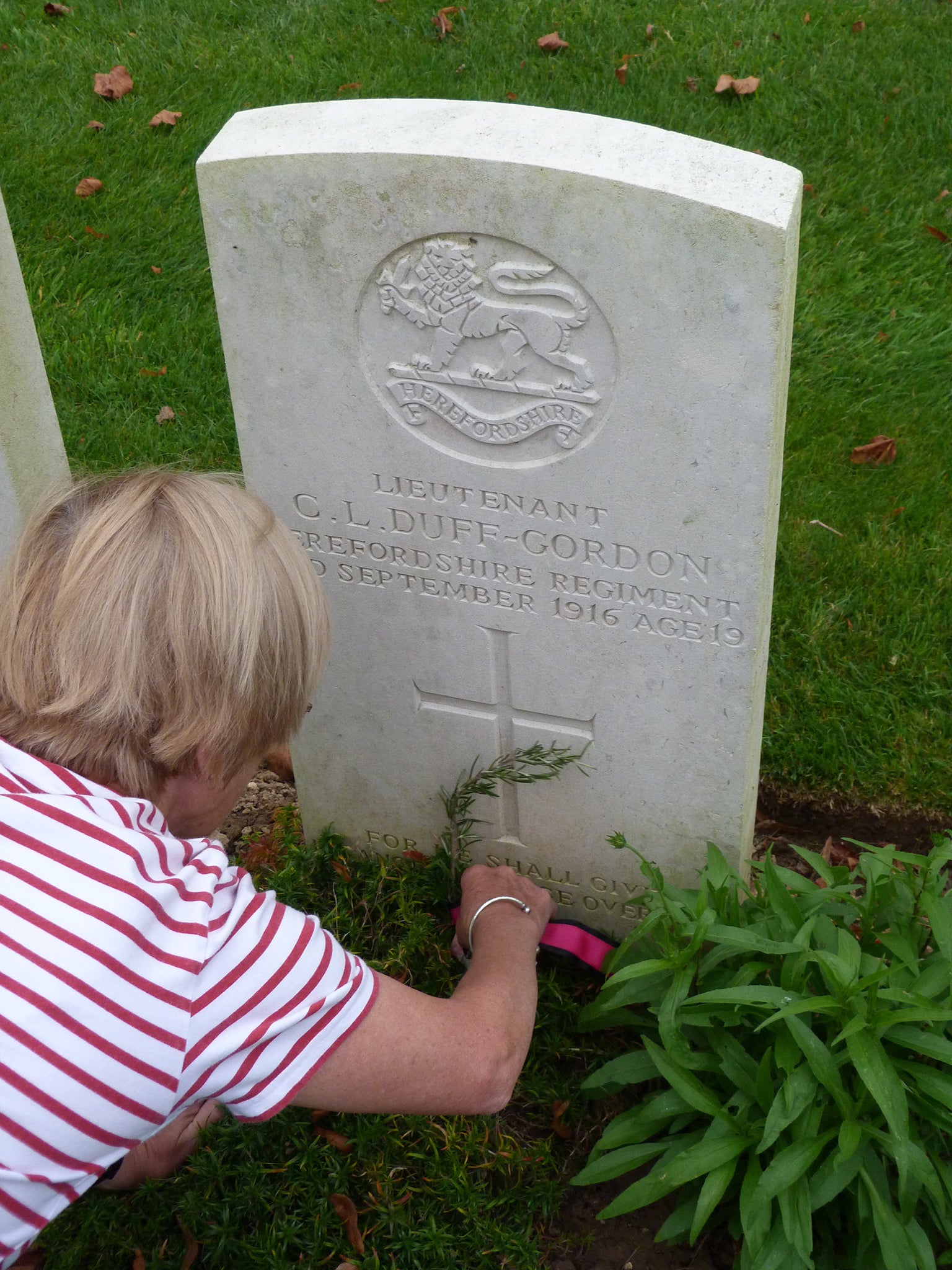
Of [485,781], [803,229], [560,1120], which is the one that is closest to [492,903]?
[485,781]

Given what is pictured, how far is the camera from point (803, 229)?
4.60 metres

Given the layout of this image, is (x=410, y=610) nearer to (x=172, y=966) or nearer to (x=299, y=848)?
(x=299, y=848)

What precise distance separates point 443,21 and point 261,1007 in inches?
199

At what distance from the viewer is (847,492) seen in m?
3.84

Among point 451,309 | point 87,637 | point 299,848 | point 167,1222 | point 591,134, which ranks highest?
point 591,134

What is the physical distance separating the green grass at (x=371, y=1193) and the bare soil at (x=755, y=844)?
7cm

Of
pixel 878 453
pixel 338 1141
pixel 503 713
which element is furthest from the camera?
pixel 878 453

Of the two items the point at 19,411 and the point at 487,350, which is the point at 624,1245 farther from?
the point at 19,411

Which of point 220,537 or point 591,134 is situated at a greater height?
point 591,134

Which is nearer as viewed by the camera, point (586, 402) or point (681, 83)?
point (586, 402)

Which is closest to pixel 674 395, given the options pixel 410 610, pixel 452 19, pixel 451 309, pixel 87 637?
pixel 451 309

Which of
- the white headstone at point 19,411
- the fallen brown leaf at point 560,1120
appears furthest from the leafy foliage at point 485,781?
the white headstone at point 19,411

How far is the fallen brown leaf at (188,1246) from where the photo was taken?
7.53 ft

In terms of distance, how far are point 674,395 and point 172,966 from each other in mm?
1209
